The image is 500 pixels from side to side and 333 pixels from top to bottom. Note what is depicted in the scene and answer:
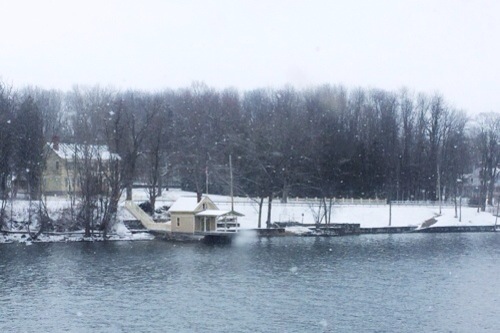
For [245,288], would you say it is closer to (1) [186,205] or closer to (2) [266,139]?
(1) [186,205]

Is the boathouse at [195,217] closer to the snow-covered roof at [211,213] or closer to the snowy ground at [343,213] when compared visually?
the snow-covered roof at [211,213]

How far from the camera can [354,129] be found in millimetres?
77875

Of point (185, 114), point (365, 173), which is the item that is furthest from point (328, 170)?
point (185, 114)

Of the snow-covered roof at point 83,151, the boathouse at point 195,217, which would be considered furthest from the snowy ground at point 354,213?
the boathouse at point 195,217

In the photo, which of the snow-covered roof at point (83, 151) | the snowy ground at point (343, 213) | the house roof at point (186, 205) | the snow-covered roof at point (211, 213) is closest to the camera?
the snow-covered roof at point (211, 213)

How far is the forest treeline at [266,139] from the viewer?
59625 millimetres

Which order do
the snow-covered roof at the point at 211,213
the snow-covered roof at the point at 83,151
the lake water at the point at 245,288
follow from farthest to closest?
the snow-covered roof at the point at 83,151 → the snow-covered roof at the point at 211,213 → the lake water at the point at 245,288

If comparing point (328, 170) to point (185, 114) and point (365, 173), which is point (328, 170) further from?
point (185, 114)

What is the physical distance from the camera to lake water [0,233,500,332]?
2333 cm

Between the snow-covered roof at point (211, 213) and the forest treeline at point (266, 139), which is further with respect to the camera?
the forest treeline at point (266, 139)

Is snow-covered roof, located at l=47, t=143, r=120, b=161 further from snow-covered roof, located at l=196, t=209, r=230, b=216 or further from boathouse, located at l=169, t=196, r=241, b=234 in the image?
snow-covered roof, located at l=196, t=209, r=230, b=216

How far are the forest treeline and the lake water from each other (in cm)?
1559

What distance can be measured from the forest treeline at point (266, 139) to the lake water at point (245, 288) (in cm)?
1559

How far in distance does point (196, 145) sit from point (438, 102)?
3126 cm
